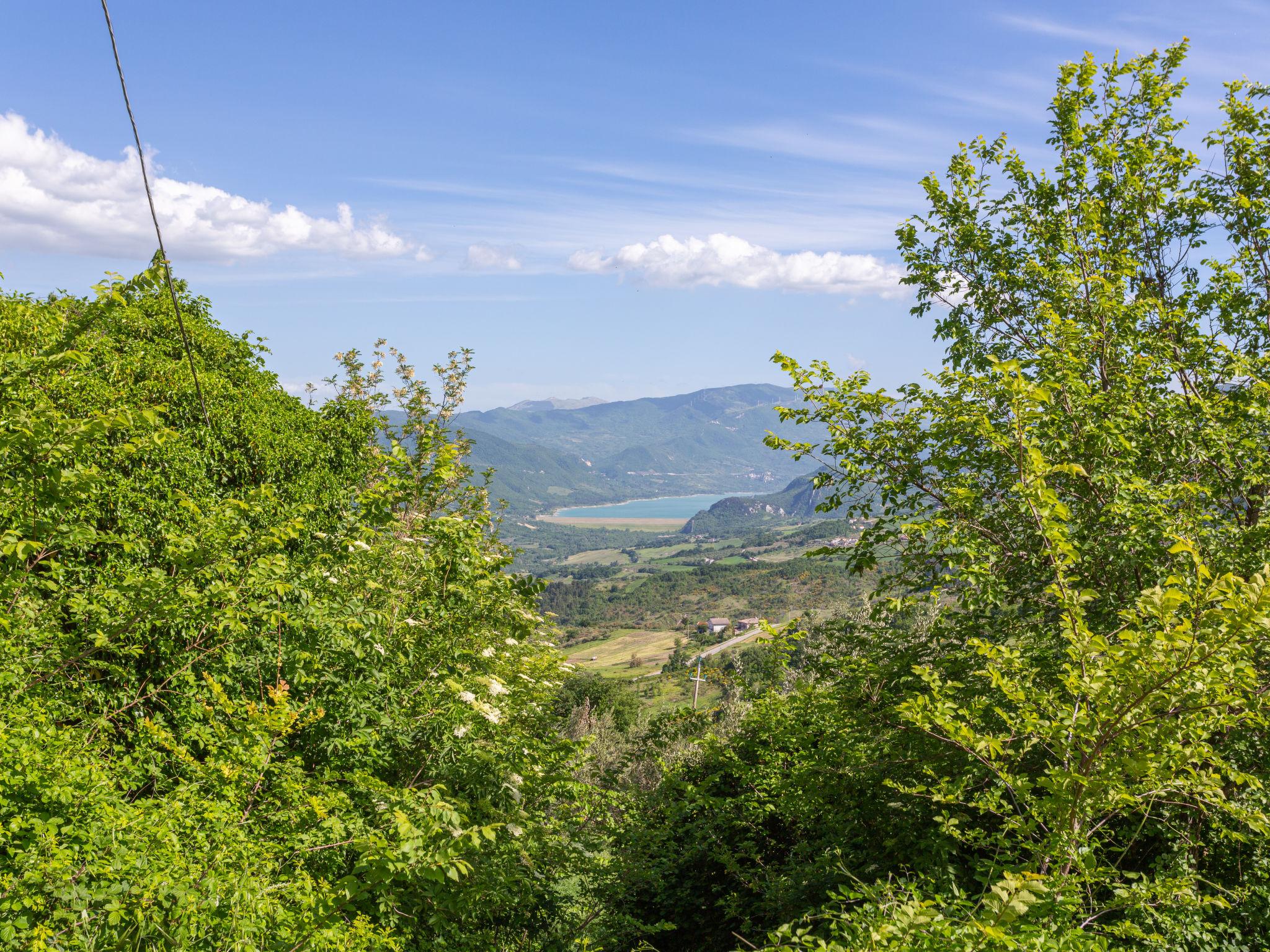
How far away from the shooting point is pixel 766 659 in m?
8.99

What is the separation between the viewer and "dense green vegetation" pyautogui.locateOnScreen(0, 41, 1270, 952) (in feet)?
12.0

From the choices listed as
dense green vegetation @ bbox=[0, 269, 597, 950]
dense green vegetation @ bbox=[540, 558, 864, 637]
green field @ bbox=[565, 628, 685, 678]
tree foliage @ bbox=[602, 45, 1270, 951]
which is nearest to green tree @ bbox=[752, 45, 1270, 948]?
tree foliage @ bbox=[602, 45, 1270, 951]

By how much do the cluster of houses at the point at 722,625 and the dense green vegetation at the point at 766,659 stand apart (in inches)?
3714

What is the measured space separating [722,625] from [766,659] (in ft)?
357

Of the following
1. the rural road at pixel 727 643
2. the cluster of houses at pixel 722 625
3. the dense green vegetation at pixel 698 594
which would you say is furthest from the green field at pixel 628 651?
the dense green vegetation at pixel 698 594

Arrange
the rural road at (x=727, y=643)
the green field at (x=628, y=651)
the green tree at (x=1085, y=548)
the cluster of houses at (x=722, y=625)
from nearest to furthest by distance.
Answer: the green tree at (x=1085, y=548) → the green field at (x=628, y=651) → the rural road at (x=727, y=643) → the cluster of houses at (x=722, y=625)

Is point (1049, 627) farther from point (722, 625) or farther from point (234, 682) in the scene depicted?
point (722, 625)

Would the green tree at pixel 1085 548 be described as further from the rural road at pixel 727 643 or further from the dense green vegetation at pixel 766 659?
the rural road at pixel 727 643

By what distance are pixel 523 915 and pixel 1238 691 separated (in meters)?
6.91

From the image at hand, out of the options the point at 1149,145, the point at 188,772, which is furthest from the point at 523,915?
the point at 1149,145

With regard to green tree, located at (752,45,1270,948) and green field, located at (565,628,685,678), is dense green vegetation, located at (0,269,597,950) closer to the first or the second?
green tree, located at (752,45,1270,948)

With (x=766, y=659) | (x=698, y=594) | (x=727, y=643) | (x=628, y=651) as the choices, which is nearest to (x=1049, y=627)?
(x=766, y=659)

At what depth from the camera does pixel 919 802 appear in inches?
235

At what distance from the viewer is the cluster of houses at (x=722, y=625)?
342 feet
